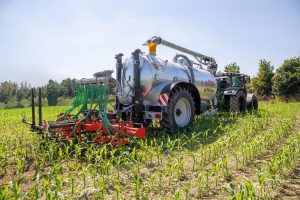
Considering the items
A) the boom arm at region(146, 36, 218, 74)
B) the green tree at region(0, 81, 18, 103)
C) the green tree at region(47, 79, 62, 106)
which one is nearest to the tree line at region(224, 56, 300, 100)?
the boom arm at region(146, 36, 218, 74)

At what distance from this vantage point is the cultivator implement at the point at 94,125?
17.1ft

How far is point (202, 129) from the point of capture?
309 inches

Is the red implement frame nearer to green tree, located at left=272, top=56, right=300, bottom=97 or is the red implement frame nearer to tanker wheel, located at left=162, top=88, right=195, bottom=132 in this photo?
tanker wheel, located at left=162, top=88, right=195, bottom=132

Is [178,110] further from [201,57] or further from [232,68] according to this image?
[232,68]

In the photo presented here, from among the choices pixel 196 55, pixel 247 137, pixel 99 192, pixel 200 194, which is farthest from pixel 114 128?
pixel 196 55

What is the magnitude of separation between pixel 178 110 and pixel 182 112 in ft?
0.85

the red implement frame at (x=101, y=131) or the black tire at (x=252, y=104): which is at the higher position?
the black tire at (x=252, y=104)

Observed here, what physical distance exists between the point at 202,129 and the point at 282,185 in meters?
4.32

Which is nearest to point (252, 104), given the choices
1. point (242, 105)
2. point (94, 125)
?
point (242, 105)

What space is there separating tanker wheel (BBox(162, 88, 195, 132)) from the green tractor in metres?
4.00

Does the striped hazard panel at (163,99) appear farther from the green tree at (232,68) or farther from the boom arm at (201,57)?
the green tree at (232,68)

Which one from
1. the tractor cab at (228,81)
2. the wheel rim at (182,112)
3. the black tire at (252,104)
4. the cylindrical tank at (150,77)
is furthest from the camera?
the black tire at (252,104)

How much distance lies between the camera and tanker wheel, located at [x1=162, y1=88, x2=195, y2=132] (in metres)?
6.77

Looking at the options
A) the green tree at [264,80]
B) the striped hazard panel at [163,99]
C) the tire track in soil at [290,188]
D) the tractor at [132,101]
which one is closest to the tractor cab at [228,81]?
the tractor at [132,101]
